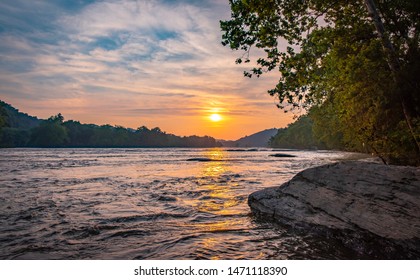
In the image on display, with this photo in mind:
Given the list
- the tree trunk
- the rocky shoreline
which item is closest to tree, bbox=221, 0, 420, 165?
the tree trunk

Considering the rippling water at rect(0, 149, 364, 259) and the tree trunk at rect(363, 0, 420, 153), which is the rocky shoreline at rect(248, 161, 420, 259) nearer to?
the rippling water at rect(0, 149, 364, 259)

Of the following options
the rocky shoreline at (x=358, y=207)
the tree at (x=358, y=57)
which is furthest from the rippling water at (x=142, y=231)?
the tree at (x=358, y=57)

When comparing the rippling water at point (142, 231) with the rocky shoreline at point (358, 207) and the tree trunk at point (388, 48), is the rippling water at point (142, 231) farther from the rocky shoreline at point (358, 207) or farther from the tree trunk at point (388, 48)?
the tree trunk at point (388, 48)

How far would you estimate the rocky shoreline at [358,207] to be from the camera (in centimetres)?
655

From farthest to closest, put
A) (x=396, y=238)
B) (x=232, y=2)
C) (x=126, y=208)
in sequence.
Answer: (x=232, y=2) → (x=126, y=208) → (x=396, y=238)

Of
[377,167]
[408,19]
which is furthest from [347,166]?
[408,19]

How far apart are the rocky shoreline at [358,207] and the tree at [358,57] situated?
203 inches

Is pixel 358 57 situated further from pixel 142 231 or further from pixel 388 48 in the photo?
pixel 142 231

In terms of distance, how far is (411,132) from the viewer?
12844mm

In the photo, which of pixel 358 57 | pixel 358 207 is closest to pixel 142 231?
pixel 358 207

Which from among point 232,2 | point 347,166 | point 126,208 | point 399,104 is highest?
point 232,2
